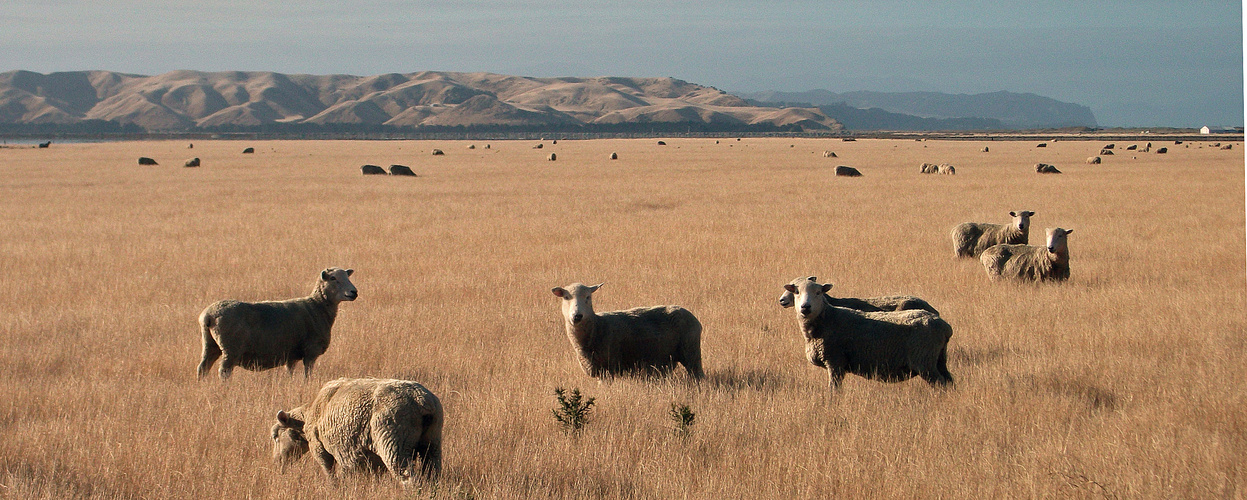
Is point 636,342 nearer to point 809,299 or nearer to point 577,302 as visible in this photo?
point 577,302

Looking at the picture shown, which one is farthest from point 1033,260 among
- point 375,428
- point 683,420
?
point 375,428

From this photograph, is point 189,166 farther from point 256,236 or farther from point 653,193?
point 256,236

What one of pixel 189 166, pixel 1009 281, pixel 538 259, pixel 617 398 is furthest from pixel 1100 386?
pixel 189 166

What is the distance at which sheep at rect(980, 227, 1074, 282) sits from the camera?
47.4ft

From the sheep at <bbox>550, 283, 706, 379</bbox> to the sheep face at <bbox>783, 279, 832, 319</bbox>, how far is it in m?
1.22

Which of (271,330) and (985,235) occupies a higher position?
(985,235)

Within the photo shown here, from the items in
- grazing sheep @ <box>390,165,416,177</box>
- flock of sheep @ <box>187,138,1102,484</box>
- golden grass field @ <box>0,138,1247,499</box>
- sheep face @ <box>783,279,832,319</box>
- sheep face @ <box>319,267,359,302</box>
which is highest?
sheep face @ <box>783,279,832,319</box>

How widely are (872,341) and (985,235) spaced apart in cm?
1044

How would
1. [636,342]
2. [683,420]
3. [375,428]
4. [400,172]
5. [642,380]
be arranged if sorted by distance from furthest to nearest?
[400,172] → [636,342] → [642,380] → [683,420] → [375,428]

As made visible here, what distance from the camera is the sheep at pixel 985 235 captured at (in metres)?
17.4

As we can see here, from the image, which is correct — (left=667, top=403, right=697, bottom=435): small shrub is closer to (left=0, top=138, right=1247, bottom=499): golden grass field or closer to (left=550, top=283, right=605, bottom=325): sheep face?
(left=0, top=138, right=1247, bottom=499): golden grass field

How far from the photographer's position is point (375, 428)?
558cm

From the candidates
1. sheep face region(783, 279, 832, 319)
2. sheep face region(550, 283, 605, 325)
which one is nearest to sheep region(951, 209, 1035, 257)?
sheep face region(783, 279, 832, 319)

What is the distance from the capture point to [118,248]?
64.1 feet
